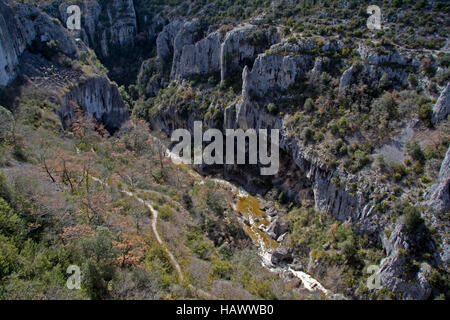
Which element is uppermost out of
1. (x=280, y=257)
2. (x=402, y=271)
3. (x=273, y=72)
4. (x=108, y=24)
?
(x=108, y=24)

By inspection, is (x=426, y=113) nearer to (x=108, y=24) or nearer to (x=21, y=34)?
(x=21, y=34)

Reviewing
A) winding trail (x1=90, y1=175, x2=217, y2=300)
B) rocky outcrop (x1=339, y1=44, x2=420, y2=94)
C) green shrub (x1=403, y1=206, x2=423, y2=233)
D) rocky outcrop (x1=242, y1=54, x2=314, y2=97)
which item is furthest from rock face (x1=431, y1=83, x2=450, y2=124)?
winding trail (x1=90, y1=175, x2=217, y2=300)

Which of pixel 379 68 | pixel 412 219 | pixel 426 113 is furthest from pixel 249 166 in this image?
pixel 412 219

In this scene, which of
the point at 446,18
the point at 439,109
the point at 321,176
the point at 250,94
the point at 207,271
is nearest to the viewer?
the point at 207,271

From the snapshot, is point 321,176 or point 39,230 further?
point 321,176

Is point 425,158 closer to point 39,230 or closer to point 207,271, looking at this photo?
point 207,271

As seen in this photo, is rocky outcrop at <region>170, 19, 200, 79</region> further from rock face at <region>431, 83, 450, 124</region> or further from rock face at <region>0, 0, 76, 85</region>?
rock face at <region>431, 83, 450, 124</region>
